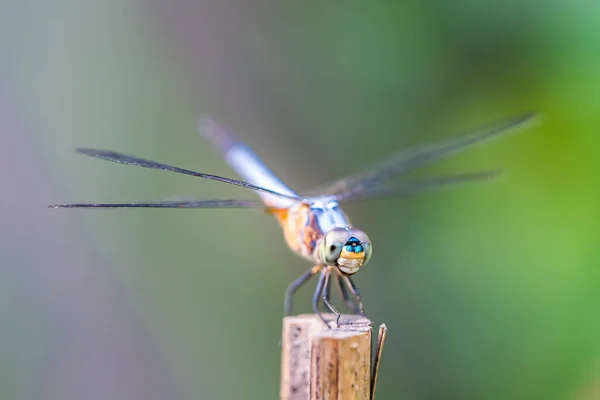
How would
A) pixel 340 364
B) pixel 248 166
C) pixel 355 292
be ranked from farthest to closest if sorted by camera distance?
pixel 248 166 → pixel 355 292 → pixel 340 364

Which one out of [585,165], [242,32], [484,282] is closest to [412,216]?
[484,282]

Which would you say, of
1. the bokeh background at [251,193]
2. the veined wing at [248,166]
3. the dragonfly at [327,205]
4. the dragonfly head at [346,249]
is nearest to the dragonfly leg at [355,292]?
the dragonfly at [327,205]

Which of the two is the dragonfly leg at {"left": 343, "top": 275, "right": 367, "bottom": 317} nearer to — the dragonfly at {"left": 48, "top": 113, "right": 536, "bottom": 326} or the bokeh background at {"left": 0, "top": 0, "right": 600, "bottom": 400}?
the dragonfly at {"left": 48, "top": 113, "right": 536, "bottom": 326}

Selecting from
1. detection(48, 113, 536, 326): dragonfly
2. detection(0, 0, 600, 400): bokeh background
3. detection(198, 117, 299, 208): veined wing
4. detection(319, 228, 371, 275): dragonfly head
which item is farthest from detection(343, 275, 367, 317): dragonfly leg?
detection(0, 0, 600, 400): bokeh background

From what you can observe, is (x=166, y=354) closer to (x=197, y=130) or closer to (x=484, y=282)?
(x=197, y=130)

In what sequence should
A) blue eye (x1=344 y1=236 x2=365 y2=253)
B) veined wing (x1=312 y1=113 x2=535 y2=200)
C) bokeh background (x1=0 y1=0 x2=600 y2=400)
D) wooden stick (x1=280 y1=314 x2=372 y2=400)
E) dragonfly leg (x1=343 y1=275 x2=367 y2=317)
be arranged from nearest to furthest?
1. wooden stick (x1=280 y1=314 x2=372 y2=400)
2. blue eye (x1=344 y1=236 x2=365 y2=253)
3. dragonfly leg (x1=343 y1=275 x2=367 y2=317)
4. veined wing (x1=312 y1=113 x2=535 y2=200)
5. bokeh background (x1=0 y1=0 x2=600 y2=400)

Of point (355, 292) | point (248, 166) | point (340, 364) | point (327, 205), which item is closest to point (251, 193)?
point (248, 166)

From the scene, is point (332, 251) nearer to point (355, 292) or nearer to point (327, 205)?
point (355, 292)

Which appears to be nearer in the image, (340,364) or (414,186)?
(340,364)
